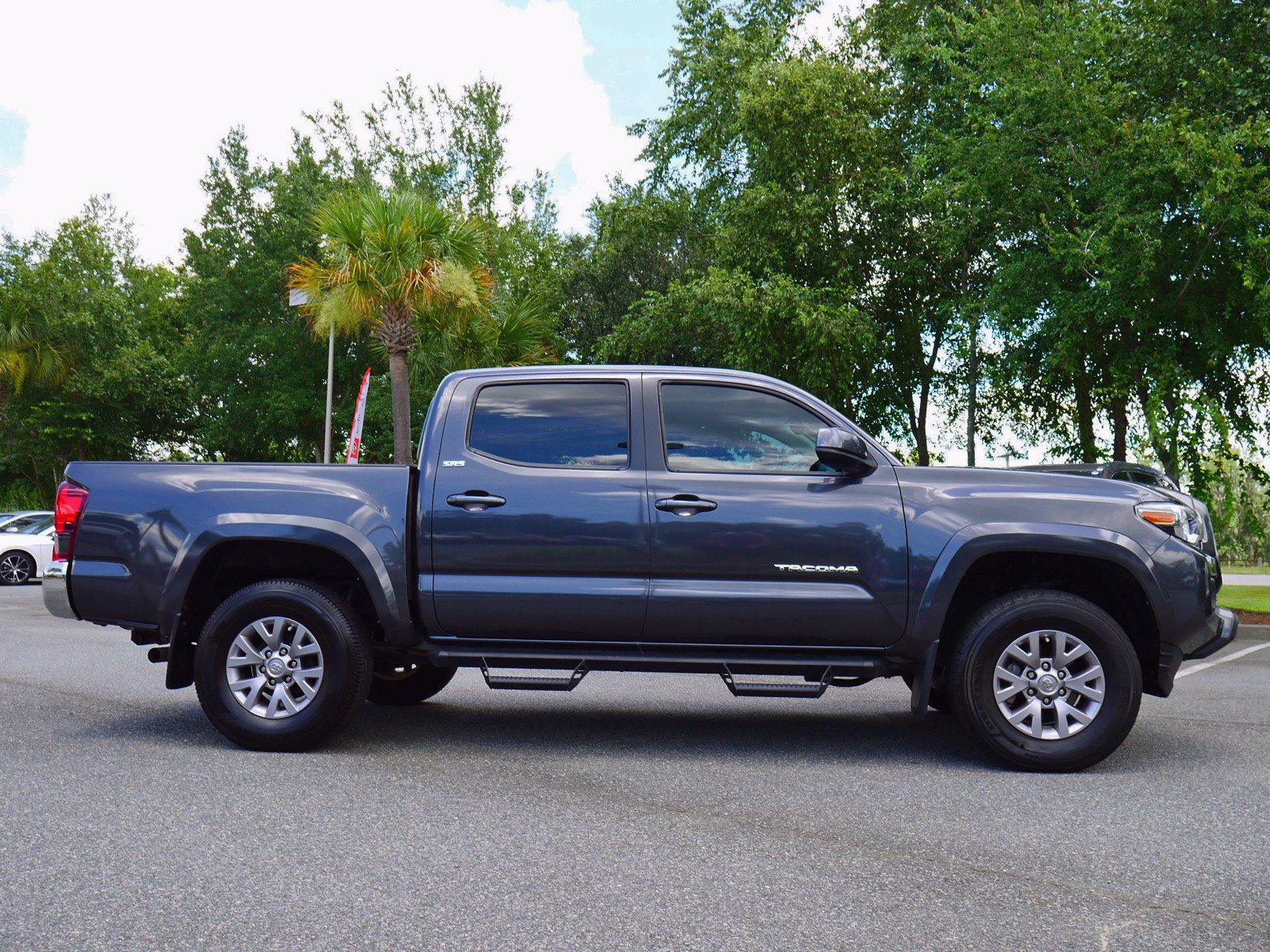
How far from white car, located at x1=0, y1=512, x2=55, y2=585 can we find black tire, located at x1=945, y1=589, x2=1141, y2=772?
815 inches

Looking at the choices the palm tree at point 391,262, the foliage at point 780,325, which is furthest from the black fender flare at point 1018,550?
the foliage at point 780,325

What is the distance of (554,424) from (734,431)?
955 millimetres

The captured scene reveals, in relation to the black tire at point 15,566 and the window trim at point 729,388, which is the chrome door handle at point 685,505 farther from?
the black tire at point 15,566

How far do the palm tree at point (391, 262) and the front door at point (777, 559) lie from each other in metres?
14.2

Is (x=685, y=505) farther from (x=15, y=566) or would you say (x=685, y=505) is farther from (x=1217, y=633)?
(x=15, y=566)

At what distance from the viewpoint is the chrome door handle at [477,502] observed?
593 centimetres

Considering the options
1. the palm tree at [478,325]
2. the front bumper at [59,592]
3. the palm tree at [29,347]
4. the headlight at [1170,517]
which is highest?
the palm tree at [29,347]

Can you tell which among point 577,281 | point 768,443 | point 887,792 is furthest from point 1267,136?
point 577,281

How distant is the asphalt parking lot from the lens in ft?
11.4

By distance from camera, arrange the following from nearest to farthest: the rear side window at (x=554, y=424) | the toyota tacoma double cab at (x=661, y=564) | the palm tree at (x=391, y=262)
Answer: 1. the toyota tacoma double cab at (x=661, y=564)
2. the rear side window at (x=554, y=424)
3. the palm tree at (x=391, y=262)

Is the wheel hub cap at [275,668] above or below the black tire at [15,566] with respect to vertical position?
above

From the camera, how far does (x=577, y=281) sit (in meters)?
35.1

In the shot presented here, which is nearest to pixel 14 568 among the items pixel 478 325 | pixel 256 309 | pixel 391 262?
pixel 391 262

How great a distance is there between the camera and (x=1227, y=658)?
11273 mm
